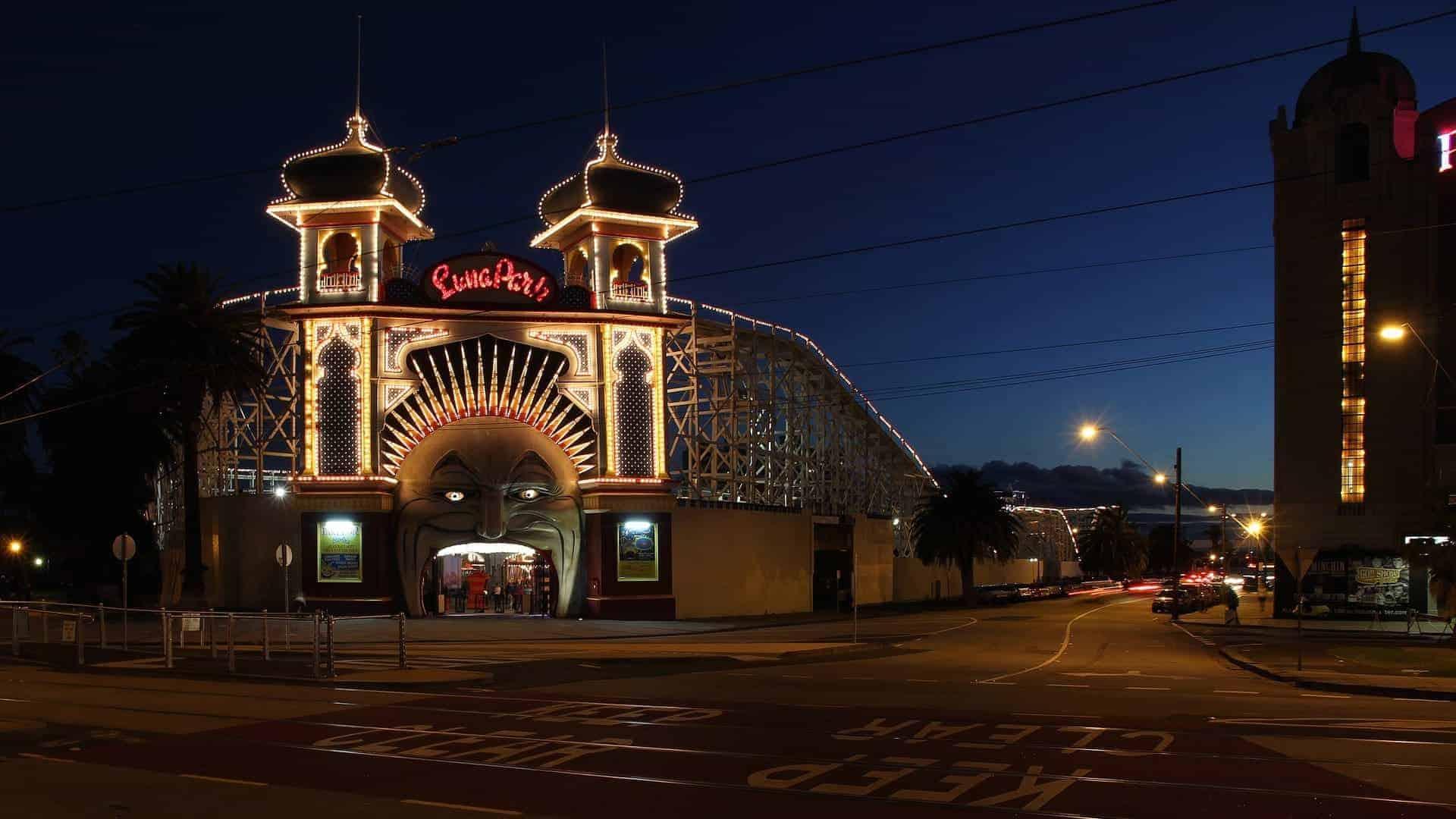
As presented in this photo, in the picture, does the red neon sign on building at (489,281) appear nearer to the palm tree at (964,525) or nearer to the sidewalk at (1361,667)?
the sidewalk at (1361,667)

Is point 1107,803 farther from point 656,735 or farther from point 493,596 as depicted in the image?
point 493,596

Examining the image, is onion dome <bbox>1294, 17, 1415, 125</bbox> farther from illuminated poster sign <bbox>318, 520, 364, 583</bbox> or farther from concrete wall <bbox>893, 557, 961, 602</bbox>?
illuminated poster sign <bbox>318, 520, 364, 583</bbox>

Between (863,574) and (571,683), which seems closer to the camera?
Answer: (571,683)

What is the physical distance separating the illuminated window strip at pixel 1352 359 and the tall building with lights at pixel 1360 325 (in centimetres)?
5

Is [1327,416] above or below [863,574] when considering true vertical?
above

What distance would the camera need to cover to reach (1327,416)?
175ft

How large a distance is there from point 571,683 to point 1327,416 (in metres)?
41.4

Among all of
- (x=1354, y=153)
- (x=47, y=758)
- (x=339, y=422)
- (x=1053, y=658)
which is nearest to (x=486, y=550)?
(x=339, y=422)

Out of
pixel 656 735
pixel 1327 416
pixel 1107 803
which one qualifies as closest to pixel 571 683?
pixel 656 735

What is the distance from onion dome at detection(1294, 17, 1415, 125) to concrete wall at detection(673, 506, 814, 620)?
2917 centimetres

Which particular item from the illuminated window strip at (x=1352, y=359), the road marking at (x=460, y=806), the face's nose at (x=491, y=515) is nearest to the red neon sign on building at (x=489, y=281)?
the face's nose at (x=491, y=515)

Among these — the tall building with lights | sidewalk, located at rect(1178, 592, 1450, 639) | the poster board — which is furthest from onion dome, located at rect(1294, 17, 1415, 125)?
the poster board

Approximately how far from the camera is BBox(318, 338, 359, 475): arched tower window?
46.8 meters

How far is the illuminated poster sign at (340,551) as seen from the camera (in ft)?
153
